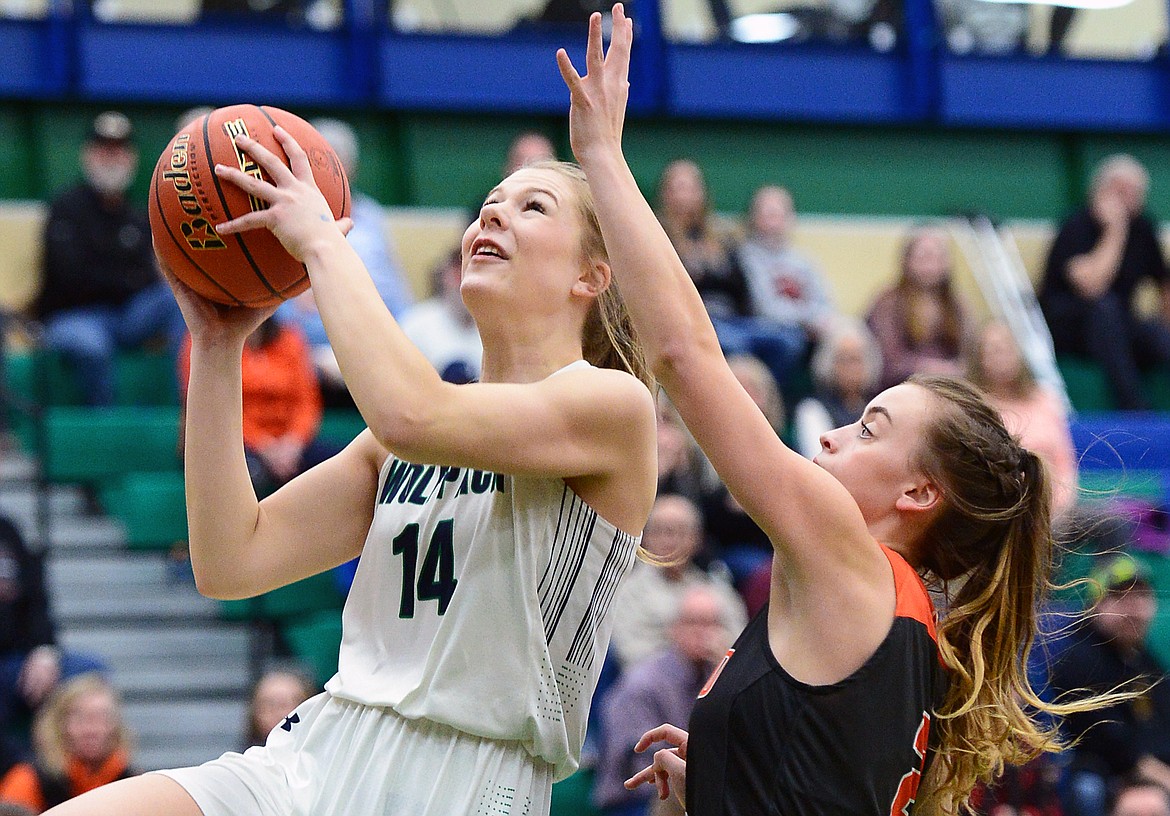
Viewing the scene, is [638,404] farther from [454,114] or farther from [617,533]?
[454,114]

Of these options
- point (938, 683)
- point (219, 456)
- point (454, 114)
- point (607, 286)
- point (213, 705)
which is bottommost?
point (213, 705)

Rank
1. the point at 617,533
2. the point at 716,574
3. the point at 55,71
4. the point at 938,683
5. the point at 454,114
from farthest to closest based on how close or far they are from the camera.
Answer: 1. the point at 454,114
2. the point at 55,71
3. the point at 716,574
4. the point at 617,533
5. the point at 938,683

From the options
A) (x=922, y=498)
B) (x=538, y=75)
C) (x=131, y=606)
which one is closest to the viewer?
(x=922, y=498)

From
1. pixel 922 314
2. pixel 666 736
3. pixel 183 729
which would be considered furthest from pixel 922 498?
pixel 922 314

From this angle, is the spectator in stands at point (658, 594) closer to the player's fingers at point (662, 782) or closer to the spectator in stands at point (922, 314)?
the spectator in stands at point (922, 314)

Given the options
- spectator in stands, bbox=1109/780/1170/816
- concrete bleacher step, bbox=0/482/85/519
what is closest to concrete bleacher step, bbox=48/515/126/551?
concrete bleacher step, bbox=0/482/85/519

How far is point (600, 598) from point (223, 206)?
96cm

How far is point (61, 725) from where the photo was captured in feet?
19.5

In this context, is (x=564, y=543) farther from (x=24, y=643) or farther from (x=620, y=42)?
(x=24, y=643)

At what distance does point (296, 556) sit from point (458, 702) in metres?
0.55

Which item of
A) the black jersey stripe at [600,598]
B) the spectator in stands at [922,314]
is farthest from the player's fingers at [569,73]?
the spectator in stands at [922,314]

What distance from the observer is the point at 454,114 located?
10000 mm

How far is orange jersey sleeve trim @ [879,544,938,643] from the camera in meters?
2.73

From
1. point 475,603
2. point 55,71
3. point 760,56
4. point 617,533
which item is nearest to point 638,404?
point 617,533
